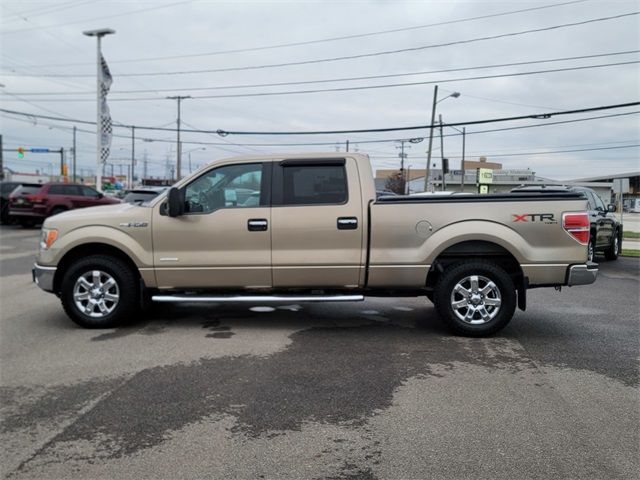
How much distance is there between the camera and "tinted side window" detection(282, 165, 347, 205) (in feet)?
20.2

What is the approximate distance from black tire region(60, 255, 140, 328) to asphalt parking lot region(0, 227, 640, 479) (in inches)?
7.4

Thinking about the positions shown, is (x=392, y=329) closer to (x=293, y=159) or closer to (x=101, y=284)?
(x=293, y=159)

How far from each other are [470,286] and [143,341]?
366 cm

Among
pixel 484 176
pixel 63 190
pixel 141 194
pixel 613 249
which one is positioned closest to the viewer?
pixel 613 249

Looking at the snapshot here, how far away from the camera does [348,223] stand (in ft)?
19.7

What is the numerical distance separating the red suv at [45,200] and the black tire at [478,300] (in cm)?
1780

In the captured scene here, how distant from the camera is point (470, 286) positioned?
19.7ft

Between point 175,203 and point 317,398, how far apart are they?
295cm

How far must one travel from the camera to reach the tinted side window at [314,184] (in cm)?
615

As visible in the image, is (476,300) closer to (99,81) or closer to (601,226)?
(601,226)

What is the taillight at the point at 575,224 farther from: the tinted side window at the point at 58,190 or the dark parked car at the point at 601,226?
the tinted side window at the point at 58,190

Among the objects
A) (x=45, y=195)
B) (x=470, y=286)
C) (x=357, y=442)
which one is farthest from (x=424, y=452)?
(x=45, y=195)

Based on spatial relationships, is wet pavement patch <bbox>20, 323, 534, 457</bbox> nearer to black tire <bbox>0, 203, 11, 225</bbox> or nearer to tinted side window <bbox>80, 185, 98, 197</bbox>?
tinted side window <bbox>80, 185, 98, 197</bbox>

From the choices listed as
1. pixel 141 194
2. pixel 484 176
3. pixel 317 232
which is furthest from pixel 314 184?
pixel 484 176
